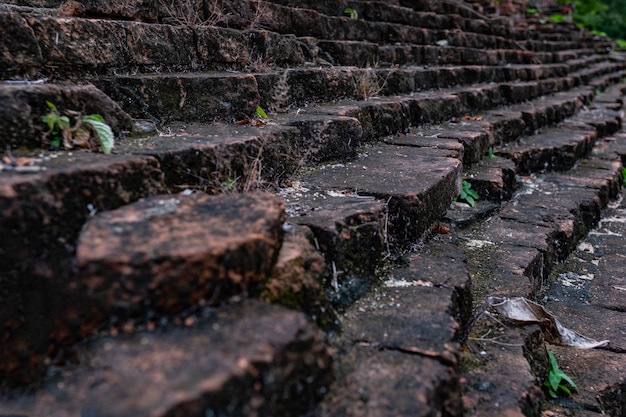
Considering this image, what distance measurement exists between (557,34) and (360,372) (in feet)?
37.3

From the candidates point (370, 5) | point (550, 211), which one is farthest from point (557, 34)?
point (550, 211)

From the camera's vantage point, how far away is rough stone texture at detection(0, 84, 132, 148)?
158cm

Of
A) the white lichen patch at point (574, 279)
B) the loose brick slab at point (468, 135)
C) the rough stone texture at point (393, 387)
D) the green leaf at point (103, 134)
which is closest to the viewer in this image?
the rough stone texture at point (393, 387)

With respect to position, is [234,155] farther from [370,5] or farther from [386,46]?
[370,5]

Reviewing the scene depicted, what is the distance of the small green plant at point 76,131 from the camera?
65.0 inches

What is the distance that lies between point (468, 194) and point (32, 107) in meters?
2.41

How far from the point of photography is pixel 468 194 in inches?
128

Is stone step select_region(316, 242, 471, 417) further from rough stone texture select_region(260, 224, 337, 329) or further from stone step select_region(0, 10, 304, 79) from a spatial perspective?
stone step select_region(0, 10, 304, 79)

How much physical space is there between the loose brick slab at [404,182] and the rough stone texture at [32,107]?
3.17 feet

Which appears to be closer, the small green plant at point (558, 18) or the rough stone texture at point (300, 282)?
the rough stone texture at point (300, 282)

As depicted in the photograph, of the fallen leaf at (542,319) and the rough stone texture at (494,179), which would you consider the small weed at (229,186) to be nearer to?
the fallen leaf at (542,319)

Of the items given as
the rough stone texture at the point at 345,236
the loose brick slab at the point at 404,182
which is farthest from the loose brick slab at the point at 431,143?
the rough stone texture at the point at 345,236

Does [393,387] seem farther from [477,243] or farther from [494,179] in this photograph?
[494,179]

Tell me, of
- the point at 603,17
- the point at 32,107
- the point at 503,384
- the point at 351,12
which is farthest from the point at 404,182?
the point at 603,17
